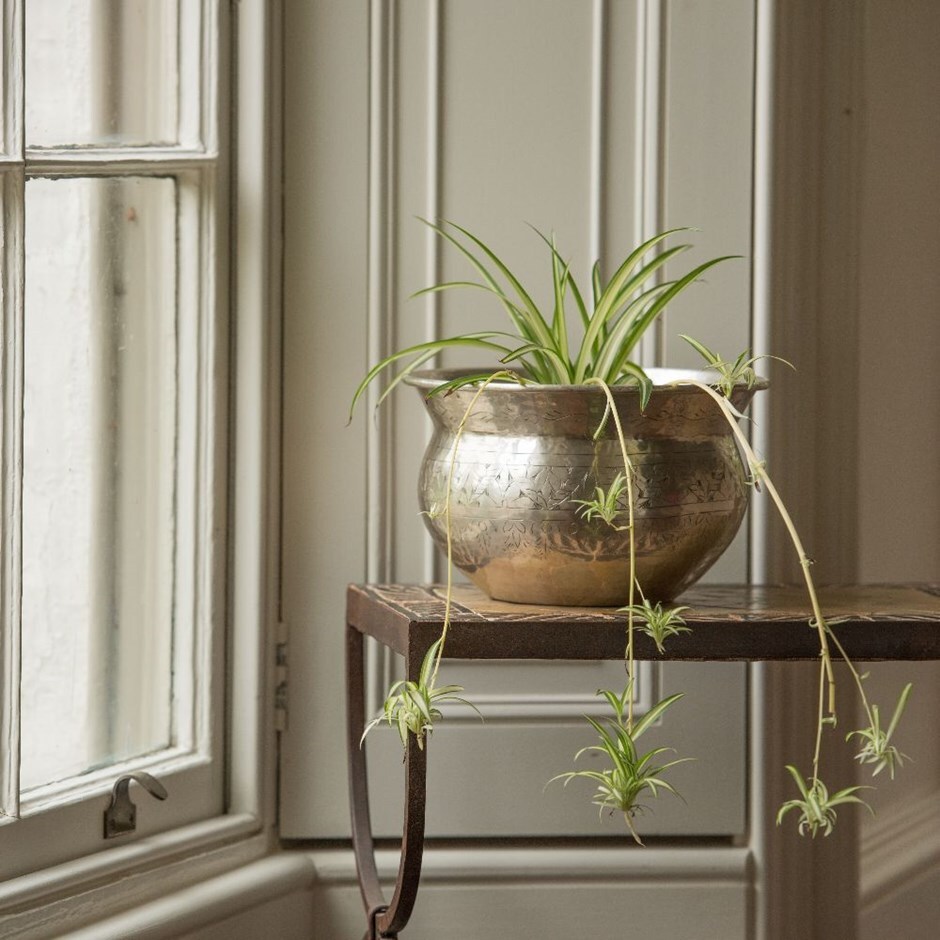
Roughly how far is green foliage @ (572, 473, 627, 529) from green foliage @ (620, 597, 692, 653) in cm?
8

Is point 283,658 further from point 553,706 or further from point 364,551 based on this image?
point 553,706

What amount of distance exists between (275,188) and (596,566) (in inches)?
25.4

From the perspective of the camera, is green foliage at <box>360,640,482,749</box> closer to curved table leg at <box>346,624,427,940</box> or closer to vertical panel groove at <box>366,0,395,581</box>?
curved table leg at <box>346,624,427,940</box>

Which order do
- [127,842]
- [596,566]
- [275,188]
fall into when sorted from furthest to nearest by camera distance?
1. [275,188]
2. [127,842]
3. [596,566]

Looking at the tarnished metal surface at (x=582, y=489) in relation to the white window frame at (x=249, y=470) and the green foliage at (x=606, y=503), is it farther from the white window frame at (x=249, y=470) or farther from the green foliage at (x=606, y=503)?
the white window frame at (x=249, y=470)

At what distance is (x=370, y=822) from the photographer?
1.42 m

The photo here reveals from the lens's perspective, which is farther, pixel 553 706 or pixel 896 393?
pixel 896 393

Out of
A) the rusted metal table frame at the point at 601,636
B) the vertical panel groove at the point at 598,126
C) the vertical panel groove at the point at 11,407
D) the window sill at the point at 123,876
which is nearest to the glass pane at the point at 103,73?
the vertical panel groove at the point at 11,407

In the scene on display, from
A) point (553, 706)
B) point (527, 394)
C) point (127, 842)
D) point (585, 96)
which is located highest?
point (585, 96)

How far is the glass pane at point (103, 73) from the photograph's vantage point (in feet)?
4.15

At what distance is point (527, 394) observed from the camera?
3.71 feet

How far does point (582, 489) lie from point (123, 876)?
68cm

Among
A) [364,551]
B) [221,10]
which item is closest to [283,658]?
[364,551]

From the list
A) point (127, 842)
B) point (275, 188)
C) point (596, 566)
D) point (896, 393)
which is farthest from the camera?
point (896, 393)
